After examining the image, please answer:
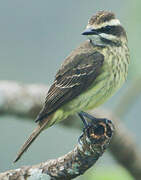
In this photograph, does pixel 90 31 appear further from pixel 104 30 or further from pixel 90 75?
pixel 90 75

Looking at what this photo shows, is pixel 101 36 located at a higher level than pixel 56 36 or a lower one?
higher

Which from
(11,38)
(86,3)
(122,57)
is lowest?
(11,38)

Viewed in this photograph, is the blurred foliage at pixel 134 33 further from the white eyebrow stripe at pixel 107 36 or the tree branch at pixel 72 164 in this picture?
the tree branch at pixel 72 164

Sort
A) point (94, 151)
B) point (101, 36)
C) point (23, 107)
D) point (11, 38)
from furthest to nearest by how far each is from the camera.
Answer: point (11, 38) → point (23, 107) → point (101, 36) → point (94, 151)

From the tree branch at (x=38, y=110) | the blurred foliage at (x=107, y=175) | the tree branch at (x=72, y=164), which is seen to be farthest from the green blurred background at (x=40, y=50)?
the tree branch at (x=72, y=164)

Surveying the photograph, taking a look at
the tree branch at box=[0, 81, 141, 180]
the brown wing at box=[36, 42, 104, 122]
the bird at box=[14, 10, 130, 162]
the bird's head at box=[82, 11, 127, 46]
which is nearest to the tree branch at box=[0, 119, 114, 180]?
the bird at box=[14, 10, 130, 162]

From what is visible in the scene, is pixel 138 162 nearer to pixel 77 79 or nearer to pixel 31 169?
pixel 77 79

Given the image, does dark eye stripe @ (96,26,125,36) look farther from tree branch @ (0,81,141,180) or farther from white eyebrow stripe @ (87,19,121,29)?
tree branch @ (0,81,141,180)

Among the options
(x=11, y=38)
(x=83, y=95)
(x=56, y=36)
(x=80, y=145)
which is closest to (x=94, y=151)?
(x=80, y=145)
